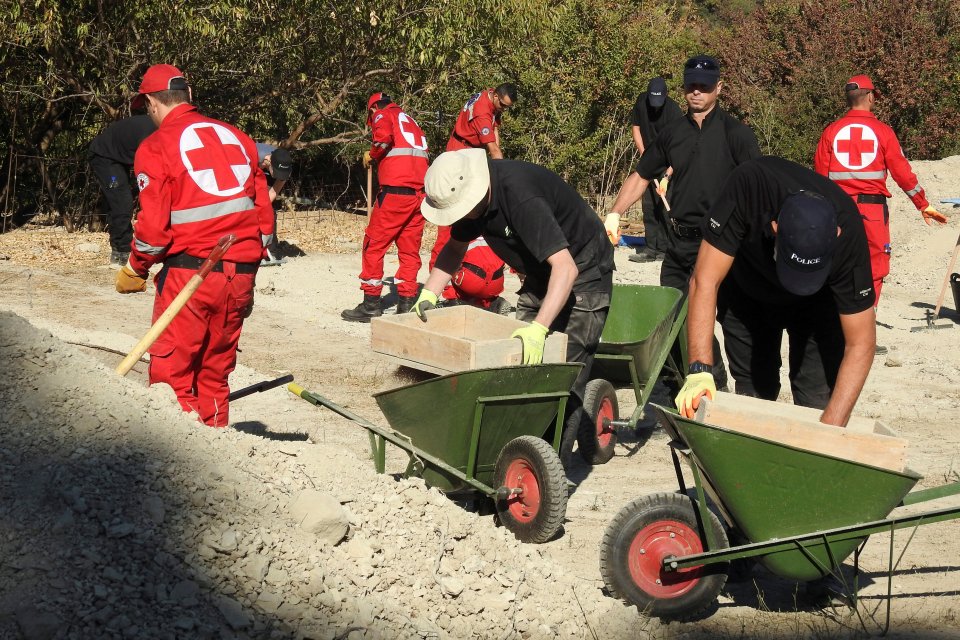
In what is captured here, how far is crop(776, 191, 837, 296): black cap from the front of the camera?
12.5 feet

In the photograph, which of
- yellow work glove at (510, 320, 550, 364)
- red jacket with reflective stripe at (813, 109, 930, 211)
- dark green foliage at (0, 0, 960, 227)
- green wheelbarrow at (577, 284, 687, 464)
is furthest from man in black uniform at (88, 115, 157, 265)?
yellow work glove at (510, 320, 550, 364)

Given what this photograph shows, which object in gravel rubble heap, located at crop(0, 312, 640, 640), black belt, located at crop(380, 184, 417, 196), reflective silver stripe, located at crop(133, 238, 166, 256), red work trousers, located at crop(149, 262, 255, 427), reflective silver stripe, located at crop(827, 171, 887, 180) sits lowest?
gravel rubble heap, located at crop(0, 312, 640, 640)

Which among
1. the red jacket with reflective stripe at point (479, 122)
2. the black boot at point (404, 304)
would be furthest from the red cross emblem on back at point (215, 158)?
the red jacket with reflective stripe at point (479, 122)

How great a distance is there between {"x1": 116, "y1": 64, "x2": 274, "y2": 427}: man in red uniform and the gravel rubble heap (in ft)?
2.00

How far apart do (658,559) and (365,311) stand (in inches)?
232

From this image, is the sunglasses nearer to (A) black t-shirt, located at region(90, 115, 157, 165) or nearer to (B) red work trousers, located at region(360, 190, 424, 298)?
(B) red work trousers, located at region(360, 190, 424, 298)

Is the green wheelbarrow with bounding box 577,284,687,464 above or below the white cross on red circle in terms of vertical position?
below

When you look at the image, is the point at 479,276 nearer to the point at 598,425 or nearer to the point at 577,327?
the point at 598,425

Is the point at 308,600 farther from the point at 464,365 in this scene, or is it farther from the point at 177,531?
the point at 464,365

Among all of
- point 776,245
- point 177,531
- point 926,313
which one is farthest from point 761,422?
point 926,313

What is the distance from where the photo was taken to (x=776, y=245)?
393 cm

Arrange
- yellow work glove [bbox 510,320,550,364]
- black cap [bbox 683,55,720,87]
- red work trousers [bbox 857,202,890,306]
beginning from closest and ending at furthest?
1. yellow work glove [bbox 510,320,550,364]
2. black cap [bbox 683,55,720,87]
3. red work trousers [bbox 857,202,890,306]

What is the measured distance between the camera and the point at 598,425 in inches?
239

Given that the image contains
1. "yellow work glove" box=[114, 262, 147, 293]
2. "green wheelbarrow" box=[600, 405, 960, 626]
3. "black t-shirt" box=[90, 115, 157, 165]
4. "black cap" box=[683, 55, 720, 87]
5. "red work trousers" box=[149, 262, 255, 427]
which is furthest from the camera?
"black t-shirt" box=[90, 115, 157, 165]
